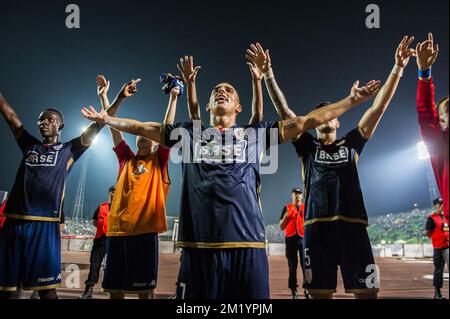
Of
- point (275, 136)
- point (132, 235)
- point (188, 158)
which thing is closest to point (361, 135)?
point (275, 136)

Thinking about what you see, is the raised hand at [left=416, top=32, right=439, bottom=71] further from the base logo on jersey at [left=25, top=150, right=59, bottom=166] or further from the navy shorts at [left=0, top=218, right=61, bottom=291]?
the navy shorts at [left=0, top=218, right=61, bottom=291]

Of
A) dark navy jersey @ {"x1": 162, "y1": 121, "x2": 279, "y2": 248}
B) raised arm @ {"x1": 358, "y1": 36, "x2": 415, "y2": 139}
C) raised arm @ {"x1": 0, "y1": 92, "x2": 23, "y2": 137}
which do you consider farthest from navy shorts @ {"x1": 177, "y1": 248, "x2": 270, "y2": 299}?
raised arm @ {"x1": 0, "y1": 92, "x2": 23, "y2": 137}

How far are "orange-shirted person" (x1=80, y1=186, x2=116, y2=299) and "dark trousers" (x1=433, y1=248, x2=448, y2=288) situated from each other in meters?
6.73

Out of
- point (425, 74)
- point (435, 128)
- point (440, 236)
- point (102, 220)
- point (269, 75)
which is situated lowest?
point (440, 236)

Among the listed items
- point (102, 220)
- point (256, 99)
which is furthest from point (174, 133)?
point (102, 220)

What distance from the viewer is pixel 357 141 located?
3.94 meters

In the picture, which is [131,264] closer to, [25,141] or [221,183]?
[221,183]

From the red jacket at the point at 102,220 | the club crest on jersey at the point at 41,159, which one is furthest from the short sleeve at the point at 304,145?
the red jacket at the point at 102,220

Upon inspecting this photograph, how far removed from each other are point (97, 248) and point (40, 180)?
3.03 m

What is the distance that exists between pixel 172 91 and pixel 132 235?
→ 70.8 inches

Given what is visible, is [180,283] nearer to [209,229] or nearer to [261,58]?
[209,229]

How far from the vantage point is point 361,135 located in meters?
3.95

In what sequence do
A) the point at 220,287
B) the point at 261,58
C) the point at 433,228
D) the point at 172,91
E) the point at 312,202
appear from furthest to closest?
the point at 433,228, the point at 172,91, the point at 312,202, the point at 261,58, the point at 220,287

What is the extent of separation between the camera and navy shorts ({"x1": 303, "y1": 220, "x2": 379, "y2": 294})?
3.42m
